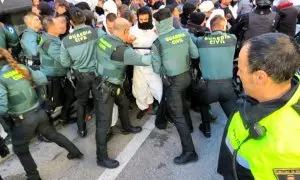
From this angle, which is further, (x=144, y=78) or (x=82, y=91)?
(x=144, y=78)

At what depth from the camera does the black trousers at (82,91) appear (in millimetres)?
4254

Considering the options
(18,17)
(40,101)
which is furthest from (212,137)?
(18,17)

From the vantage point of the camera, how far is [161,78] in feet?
13.8

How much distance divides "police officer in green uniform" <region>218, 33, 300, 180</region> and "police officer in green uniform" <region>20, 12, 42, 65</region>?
12.6 ft

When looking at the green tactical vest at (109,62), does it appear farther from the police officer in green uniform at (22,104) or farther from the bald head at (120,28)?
the police officer in green uniform at (22,104)

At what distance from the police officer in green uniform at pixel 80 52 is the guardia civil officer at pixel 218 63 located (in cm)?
Answer: 142

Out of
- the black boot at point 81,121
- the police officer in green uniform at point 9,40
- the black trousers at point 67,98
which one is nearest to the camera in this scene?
the black boot at point 81,121

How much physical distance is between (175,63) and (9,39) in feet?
9.85

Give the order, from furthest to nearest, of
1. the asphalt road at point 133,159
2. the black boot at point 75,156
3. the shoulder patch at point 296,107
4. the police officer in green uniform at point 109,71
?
1. the black boot at point 75,156
2. the asphalt road at point 133,159
3. the police officer in green uniform at point 109,71
4. the shoulder patch at point 296,107

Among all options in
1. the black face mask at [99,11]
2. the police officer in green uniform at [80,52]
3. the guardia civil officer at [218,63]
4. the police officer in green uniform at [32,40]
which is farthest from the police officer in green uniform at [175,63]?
the black face mask at [99,11]

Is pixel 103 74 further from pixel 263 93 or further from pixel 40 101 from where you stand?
pixel 263 93

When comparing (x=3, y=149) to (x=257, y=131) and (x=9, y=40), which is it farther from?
(x=257, y=131)

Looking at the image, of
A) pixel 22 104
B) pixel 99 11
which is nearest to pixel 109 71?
pixel 22 104

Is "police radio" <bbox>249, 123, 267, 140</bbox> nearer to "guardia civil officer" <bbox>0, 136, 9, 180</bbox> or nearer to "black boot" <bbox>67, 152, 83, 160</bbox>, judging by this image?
"black boot" <bbox>67, 152, 83, 160</bbox>
